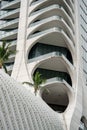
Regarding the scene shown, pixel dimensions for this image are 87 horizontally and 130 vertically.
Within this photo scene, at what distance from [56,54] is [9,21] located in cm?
1756

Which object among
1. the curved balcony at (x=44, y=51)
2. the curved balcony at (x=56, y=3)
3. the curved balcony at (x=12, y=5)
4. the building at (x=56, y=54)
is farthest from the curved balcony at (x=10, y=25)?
the curved balcony at (x=44, y=51)

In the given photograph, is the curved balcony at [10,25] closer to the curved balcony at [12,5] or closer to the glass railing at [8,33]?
the glass railing at [8,33]

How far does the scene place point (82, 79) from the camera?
84125mm

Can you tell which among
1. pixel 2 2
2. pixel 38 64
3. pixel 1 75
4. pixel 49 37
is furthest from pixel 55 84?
pixel 1 75

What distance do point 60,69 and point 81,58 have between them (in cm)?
604

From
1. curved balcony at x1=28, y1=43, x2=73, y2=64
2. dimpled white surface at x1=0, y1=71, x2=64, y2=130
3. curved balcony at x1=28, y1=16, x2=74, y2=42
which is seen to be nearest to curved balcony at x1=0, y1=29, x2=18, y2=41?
curved balcony at x1=28, y1=16, x2=74, y2=42

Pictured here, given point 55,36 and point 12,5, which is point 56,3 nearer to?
point 55,36

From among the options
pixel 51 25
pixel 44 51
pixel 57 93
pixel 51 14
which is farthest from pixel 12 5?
pixel 57 93

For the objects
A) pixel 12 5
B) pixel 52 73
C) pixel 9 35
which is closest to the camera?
pixel 52 73

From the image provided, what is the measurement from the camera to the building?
7862 centimetres

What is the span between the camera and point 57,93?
269 ft

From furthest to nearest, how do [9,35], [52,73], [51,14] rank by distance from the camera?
[9,35]
[51,14]
[52,73]

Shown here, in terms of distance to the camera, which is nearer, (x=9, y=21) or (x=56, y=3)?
(x=56, y=3)

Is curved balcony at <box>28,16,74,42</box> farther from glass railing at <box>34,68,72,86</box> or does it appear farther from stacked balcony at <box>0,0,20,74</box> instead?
glass railing at <box>34,68,72,86</box>
